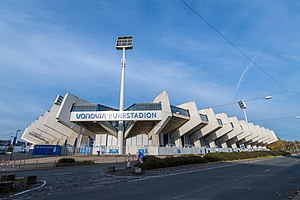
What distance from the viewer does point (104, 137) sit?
189 ft

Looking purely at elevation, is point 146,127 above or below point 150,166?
above

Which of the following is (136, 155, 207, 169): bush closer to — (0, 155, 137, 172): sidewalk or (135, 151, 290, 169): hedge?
(135, 151, 290, 169): hedge

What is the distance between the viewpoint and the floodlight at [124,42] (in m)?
52.9

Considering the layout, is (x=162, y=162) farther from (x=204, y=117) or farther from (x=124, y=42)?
(x=204, y=117)

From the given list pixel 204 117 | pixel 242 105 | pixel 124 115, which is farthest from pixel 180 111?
pixel 242 105

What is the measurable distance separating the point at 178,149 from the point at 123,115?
585 inches

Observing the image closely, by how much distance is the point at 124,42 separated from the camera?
53.6 metres

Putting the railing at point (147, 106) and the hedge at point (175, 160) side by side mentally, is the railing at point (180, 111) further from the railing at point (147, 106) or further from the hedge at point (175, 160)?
the hedge at point (175, 160)

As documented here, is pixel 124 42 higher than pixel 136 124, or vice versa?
pixel 124 42

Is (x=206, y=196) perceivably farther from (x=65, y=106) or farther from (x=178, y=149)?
(x=65, y=106)

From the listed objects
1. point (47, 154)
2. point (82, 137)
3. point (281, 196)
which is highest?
point (82, 137)

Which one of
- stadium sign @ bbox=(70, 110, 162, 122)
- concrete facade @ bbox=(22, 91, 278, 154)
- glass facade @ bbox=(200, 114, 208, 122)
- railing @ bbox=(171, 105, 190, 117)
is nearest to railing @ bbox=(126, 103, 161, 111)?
concrete facade @ bbox=(22, 91, 278, 154)

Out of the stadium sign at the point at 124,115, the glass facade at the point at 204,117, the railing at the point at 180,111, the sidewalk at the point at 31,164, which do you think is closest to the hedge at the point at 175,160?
the sidewalk at the point at 31,164

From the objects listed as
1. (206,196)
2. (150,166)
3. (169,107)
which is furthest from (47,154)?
(206,196)
